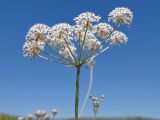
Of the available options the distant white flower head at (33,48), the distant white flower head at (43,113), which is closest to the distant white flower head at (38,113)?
the distant white flower head at (43,113)

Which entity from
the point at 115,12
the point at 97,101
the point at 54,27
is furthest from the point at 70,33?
the point at 97,101

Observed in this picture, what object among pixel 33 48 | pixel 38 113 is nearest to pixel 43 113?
pixel 38 113

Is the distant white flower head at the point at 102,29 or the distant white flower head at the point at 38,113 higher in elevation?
the distant white flower head at the point at 102,29

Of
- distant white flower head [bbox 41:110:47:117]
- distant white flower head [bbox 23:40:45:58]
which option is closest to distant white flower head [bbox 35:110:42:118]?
distant white flower head [bbox 41:110:47:117]

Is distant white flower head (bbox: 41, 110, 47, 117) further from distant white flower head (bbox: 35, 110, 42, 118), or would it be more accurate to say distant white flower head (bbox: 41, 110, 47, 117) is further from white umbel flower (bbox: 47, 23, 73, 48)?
white umbel flower (bbox: 47, 23, 73, 48)

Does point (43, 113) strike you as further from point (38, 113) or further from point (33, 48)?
point (33, 48)

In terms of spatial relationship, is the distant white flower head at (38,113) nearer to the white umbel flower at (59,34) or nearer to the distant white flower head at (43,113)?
the distant white flower head at (43,113)
